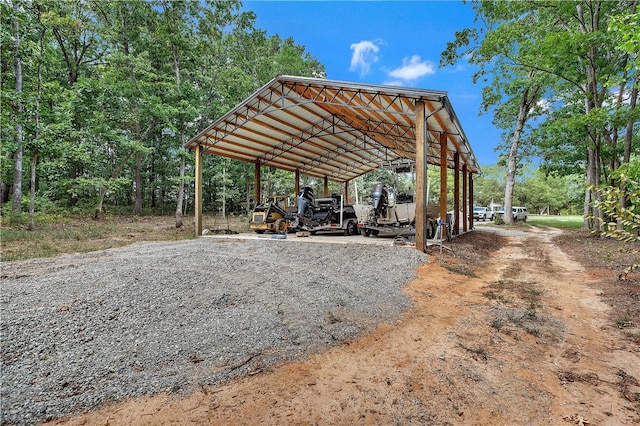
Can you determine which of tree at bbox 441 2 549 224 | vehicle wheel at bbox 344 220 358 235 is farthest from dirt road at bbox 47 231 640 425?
tree at bbox 441 2 549 224

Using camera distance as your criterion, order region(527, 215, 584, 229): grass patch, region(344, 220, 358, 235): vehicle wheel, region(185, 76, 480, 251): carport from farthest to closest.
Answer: region(527, 215, 584, 229): grass patch < region(344, 220, 358, 235): vehicle wheel < region(185, 76, 480, 251): carport

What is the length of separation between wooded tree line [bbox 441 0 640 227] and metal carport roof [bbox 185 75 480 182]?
13.6ft

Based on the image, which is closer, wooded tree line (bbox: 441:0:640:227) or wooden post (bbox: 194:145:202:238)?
wooded tree line (bbox: 441:0:640:227)

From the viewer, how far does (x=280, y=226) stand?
1228 cm

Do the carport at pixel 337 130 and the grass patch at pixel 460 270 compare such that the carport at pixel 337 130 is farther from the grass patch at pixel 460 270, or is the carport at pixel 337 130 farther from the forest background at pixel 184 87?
the forest background at pixel 184 87

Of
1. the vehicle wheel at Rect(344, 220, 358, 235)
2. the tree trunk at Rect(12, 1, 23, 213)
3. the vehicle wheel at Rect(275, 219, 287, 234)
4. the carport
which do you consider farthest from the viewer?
the vehicle wheel at Rect(344, 220, 358, 235)

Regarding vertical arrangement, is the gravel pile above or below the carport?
below

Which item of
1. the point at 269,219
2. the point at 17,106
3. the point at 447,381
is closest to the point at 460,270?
the point at 447,381

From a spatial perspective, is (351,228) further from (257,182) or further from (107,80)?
(107,80)

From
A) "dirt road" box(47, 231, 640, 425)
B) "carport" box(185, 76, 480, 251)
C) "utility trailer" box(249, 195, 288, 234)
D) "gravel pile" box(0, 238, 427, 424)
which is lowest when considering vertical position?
"dirt road" box(47, 231, 640, 425)

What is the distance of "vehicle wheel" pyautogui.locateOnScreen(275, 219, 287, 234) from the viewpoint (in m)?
12.1

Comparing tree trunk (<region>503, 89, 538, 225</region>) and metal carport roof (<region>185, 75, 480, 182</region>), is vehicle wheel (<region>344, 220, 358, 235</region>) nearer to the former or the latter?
metal carport roof (<region>185, 75, 480, 182</region>)

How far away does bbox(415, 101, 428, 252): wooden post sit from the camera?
7.56 m

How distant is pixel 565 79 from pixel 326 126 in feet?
35.3
